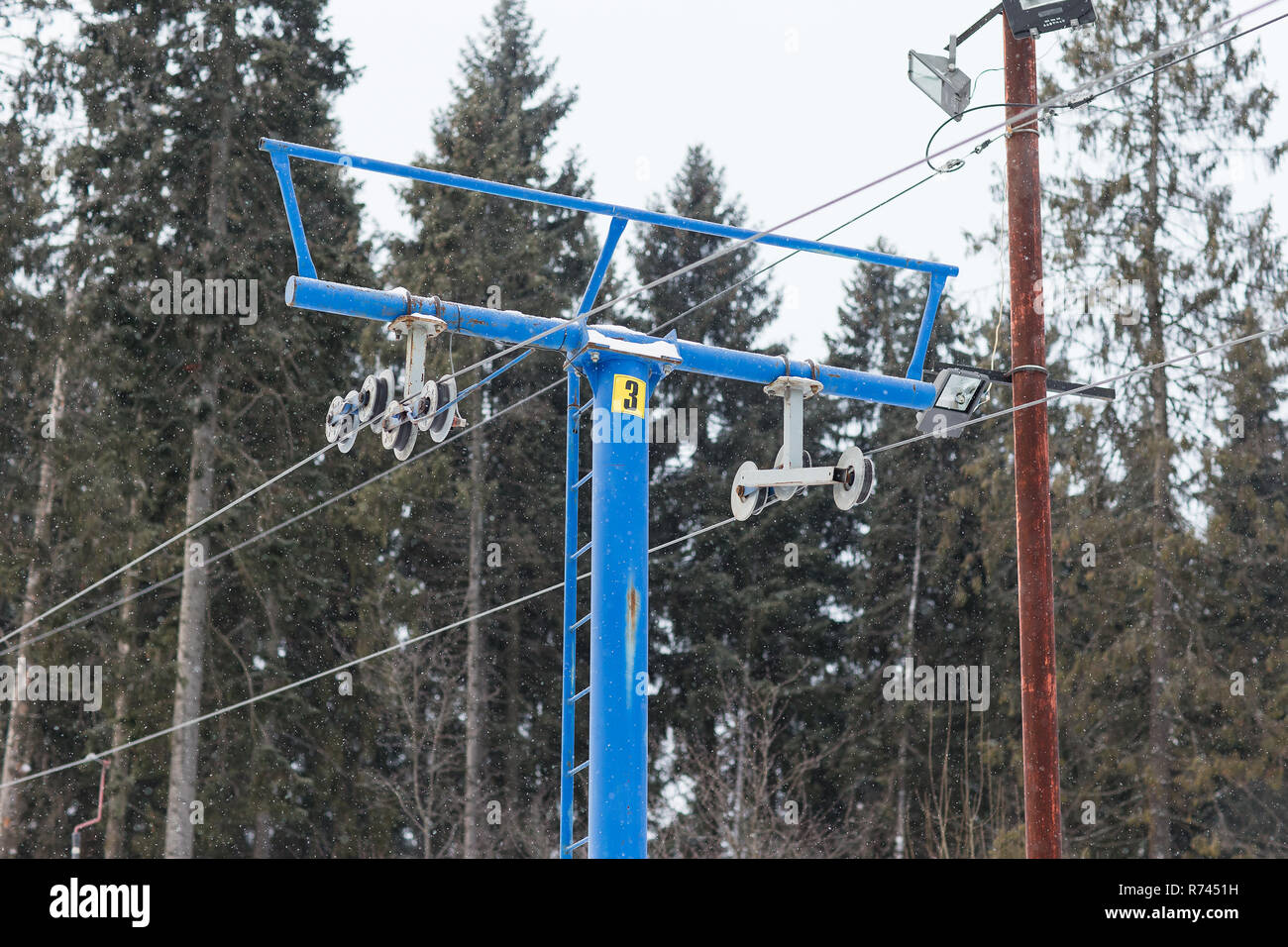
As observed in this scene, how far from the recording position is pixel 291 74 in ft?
68.8

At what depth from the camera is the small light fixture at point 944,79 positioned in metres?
10.7

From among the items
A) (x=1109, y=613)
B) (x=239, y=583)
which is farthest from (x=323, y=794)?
(x=1109, y=613)

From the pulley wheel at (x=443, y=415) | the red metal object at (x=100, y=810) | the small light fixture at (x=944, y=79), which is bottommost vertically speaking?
the red metal object at (x=100, y=810)

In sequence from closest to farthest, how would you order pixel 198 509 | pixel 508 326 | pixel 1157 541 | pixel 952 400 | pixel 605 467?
pixel 605 467 < pixel 508 326 < pixel 952 400 < pixel 198 509 < pixel 1157 541

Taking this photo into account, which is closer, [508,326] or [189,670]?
[508,326]

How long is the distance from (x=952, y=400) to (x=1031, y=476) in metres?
0.92

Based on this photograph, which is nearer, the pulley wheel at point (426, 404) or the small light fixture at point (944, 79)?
the pulley wheel at point (426, 404)

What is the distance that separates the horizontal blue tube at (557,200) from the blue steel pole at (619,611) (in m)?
1.09

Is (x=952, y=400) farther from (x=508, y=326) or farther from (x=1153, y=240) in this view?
(x=1153, y=240)

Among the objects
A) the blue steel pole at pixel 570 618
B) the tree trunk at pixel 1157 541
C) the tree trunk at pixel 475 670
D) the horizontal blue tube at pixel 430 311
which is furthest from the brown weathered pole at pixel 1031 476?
the tree trunk at pixel 475 670

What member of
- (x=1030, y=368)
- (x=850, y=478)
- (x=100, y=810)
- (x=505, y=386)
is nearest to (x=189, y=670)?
(x=100, y=810)

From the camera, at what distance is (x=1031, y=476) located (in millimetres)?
9594

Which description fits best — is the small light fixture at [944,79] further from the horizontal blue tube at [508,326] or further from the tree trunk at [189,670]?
the tree trunk at [189,670]

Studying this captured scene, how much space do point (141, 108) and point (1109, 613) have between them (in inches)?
675
